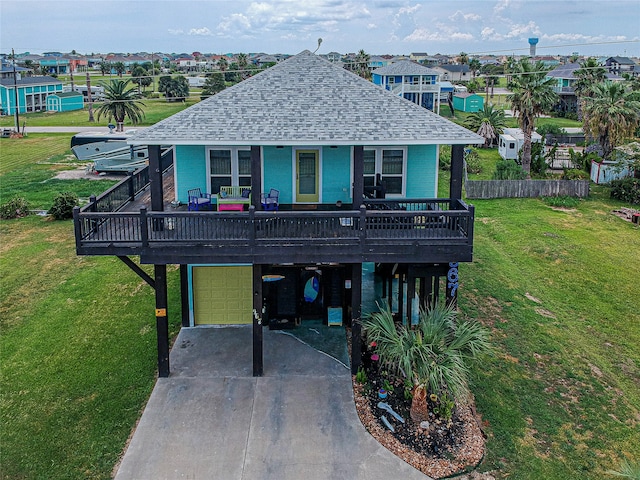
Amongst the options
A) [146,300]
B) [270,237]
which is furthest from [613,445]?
[146,300]

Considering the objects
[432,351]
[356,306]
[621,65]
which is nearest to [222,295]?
[356,306]

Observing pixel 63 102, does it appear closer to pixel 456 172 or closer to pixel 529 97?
pixel 529 97

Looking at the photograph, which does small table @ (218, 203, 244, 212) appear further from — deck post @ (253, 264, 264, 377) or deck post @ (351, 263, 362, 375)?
deck post @ (351, 263, 362, 375)

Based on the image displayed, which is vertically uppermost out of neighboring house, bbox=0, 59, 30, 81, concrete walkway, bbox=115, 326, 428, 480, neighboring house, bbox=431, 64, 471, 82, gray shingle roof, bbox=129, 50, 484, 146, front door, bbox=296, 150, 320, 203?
neighboring house, bbox=431, 64, 471, 82

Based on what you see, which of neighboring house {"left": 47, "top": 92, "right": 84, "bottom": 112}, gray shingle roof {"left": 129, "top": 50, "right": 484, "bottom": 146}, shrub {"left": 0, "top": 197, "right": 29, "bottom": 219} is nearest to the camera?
gray shingle roof {"left": 129, "top": 50, "right": 484, "bottom": 146}

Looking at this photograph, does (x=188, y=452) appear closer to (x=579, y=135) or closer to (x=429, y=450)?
(x=429, y=450)

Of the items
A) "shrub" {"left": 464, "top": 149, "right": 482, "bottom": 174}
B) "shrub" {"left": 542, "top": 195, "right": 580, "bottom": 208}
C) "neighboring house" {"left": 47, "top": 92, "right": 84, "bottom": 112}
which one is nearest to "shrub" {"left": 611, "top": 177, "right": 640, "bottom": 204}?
"shrub" {"left": 542, "top": 195, "right": 580, "bottom": 208}
